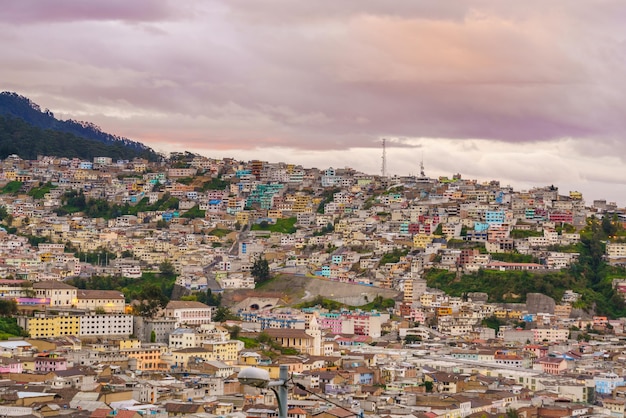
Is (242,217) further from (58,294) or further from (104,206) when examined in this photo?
(58,294)

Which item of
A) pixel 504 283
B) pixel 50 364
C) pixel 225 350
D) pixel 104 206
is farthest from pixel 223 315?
pixel 104 206

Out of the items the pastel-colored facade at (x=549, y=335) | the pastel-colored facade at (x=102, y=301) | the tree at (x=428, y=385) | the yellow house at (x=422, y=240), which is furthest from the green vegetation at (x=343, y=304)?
the tree at (x=428, y=385)

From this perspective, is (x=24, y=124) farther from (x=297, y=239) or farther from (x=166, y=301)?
(x=166, y=301)

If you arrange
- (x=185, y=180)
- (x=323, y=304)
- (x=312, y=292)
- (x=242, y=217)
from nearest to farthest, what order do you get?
(x=323, y=304) < (x=312, y=292) < (x=242, y=217) < (x=185, y=180)

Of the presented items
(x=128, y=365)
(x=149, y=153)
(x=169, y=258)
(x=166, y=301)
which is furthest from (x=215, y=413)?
(x=149, y=153)

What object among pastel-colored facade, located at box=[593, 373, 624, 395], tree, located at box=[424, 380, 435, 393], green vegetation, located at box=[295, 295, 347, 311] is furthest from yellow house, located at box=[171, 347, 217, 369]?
green vegetation, located at box=[295, 295, 347, 311]

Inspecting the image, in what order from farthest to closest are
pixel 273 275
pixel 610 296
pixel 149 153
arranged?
1. pixel 149 153
2. pixel 273 275
3. pixel 610 296

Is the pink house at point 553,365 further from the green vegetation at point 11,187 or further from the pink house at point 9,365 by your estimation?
the green vegetation at point 11,187
